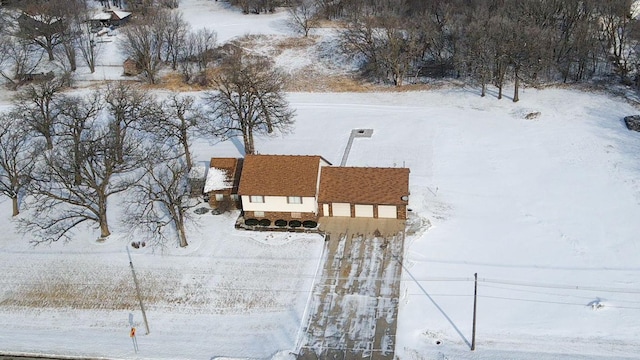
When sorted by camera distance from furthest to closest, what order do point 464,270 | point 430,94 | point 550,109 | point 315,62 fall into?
point 315,62, point 430,94, point 550,109, point 464,270

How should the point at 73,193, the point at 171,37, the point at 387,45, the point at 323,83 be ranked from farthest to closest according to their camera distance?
the point at 171,37
the point at 323,83
the point at 387,45
the point at 73,193

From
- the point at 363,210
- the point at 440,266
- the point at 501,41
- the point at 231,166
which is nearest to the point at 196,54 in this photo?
the point at 231,166

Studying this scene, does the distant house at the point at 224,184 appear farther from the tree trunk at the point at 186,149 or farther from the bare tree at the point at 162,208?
the tree trunk at the point at 186,149

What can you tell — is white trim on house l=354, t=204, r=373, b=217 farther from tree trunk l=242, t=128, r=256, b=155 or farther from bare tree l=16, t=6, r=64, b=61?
bare tree l=16, t=6, r=64, b=61

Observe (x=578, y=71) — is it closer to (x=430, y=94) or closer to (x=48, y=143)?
(x=430, y=94)

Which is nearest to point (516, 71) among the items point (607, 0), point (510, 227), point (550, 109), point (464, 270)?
point (550, 109)

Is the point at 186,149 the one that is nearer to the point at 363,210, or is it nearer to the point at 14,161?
the point at 14,161
